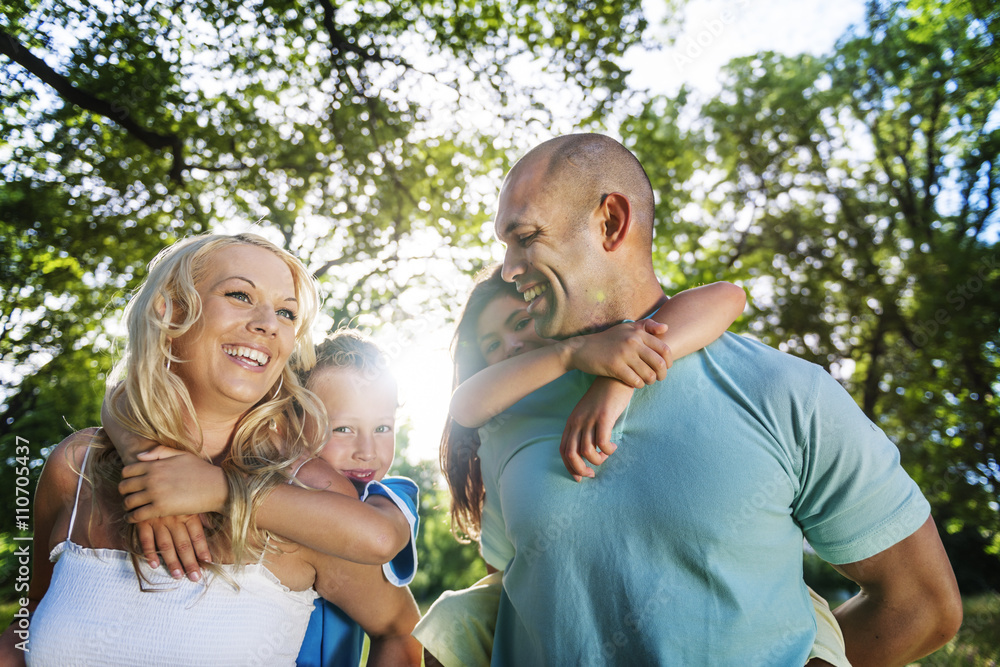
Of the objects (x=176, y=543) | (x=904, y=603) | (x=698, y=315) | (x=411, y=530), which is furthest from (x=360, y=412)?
(x=904, y=603)

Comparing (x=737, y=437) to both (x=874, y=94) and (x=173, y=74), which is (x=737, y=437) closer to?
(x=173, y=74)

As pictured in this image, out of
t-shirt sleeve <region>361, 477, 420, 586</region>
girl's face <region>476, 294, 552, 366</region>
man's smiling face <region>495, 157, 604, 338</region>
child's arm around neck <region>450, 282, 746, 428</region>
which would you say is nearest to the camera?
child's arm around neck <region>450, 282, 746, 428</region>

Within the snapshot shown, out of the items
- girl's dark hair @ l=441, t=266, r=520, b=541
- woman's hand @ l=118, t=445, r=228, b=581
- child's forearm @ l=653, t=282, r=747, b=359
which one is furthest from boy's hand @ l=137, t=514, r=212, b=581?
child's forearm @ l=653, t=282, r=747, b=359

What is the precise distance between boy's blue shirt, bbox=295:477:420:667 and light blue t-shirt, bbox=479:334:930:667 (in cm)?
53

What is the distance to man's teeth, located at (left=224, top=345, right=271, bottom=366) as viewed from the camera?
1.94 m

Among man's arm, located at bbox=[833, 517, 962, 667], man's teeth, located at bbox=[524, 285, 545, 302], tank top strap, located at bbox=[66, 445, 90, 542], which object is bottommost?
man's arm, located at bbox=[833, 517, 962, 667]

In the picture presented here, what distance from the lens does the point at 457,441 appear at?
8.70ft

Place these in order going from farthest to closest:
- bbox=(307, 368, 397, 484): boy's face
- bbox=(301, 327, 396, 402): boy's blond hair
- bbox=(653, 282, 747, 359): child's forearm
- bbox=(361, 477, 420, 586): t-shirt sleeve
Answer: bbox=(301, 327, 396, 402): boy's blond hair → bbox=(307, 368, 397, 484): boy's face → bbox=(361, 477, 420, 586): t-shirt sleeve → bbox=(653, 282, 747, 359): child's forearm

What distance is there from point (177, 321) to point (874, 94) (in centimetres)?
1460

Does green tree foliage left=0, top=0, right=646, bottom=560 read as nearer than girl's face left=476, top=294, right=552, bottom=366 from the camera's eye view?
No

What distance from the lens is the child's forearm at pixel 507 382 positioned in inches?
71.4

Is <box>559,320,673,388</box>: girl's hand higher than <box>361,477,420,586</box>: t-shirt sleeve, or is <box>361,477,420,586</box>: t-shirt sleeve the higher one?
<box>559,320,673,388</box>: girl's hand

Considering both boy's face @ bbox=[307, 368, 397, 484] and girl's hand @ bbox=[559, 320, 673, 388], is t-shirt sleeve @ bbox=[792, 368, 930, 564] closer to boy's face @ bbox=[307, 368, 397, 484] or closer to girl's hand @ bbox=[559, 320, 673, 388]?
girl's hand @ bbox=[559, 320, 673, 388]

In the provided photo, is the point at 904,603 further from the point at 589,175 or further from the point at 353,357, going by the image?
the point at 353,357
